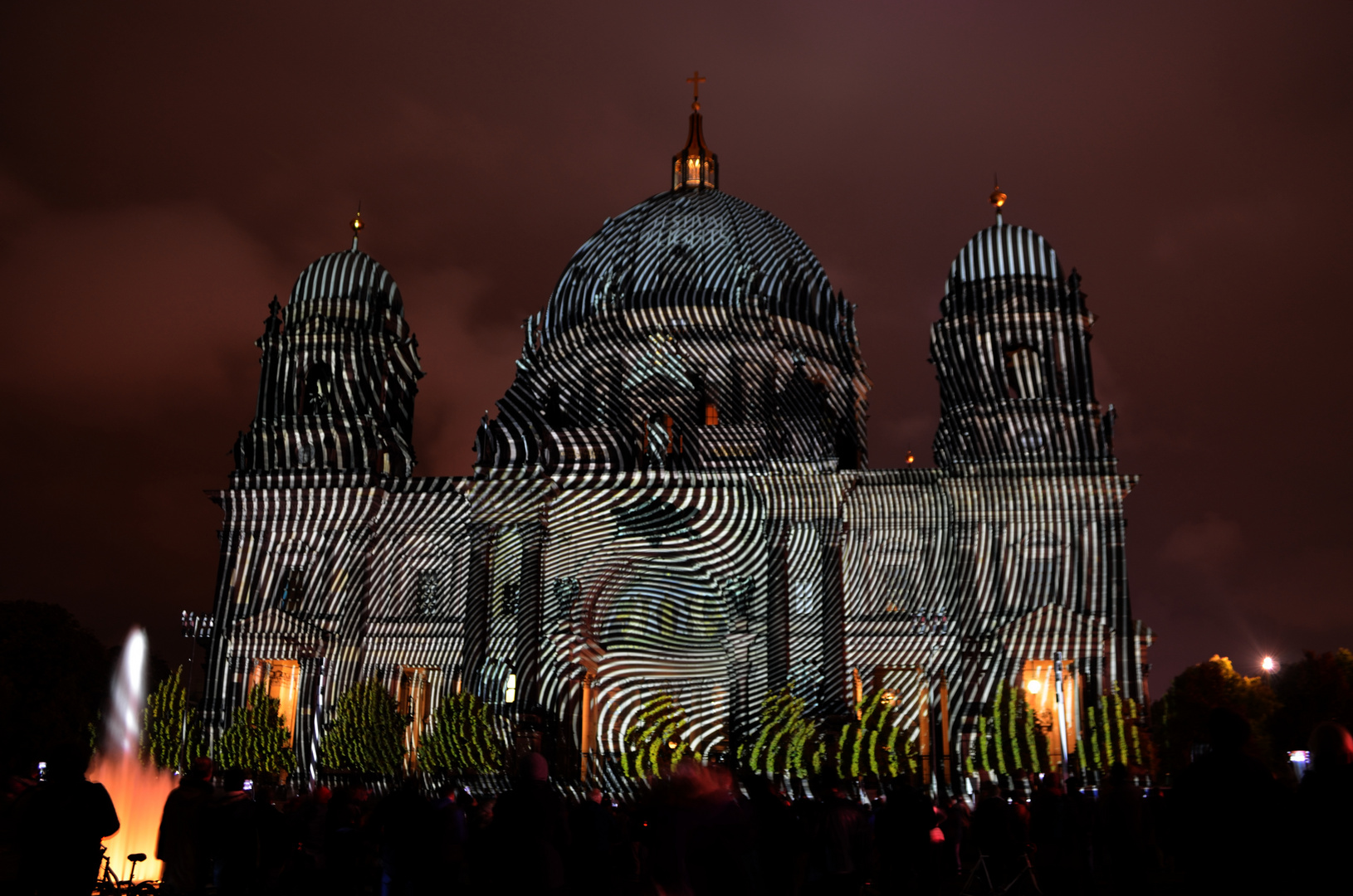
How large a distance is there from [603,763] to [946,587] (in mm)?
11777

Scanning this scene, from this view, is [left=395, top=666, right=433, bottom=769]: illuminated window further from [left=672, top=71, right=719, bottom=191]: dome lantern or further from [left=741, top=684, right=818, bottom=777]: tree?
[left=672, top=71, right=719, bottom=191]: dome lantern

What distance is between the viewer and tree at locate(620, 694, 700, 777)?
32250 mm

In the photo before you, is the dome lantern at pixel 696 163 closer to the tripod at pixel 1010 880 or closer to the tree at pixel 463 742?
the tree at pixel 463 742

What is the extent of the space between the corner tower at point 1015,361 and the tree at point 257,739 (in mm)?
21969

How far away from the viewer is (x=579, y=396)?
152 ft

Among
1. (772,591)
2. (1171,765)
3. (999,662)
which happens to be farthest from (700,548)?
(1171,765)

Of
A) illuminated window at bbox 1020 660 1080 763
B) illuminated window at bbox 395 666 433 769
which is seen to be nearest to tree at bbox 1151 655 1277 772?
illuminated window at bbox 1020 660 1080 763

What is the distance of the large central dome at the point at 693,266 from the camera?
46.5 m

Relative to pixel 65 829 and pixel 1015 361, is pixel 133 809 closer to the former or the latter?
pixel 65 829

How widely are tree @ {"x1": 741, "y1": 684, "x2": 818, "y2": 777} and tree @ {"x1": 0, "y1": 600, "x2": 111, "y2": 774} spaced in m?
28.5

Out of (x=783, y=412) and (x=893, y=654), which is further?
(x=783, y=412)

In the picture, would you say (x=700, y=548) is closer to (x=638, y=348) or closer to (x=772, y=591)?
(x=772, y=591)

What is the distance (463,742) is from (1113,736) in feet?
57.2
